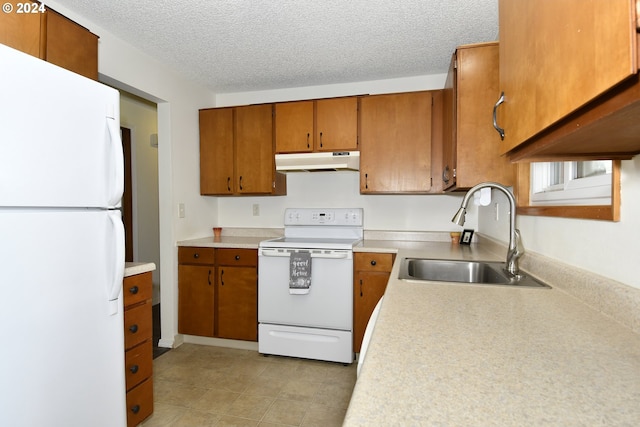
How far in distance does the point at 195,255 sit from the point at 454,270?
2119 mm

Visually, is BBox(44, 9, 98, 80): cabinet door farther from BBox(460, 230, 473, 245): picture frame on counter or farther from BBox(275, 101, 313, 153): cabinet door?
BBox(460, 230, 473, 245): picture frame on counter

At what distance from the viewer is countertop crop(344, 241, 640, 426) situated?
46 centimetres

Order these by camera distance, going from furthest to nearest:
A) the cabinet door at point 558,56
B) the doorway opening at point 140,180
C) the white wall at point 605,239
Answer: the doorway opening at point 140,180
the white wall at point 605,239
the cabinet door at point 558,56

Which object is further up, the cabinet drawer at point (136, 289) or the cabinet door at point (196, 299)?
the cabinet drawer at point (136, 289)

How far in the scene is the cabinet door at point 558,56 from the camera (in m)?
0.36

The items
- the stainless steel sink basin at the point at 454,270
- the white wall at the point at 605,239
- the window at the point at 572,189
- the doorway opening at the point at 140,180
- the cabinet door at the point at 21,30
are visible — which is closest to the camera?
the white wall at the point at 605,239

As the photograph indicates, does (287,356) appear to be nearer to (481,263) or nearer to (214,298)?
(214,298)

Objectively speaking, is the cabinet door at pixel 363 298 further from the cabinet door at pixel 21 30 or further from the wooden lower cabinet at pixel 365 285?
the cabinet door at pixel 21 30

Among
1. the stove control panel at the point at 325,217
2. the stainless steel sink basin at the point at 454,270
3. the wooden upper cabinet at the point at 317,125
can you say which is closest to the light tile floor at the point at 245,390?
the stainless steel sink basin at the point at 454,270

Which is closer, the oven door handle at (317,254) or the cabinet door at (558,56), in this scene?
the cabinet door at (558,56)

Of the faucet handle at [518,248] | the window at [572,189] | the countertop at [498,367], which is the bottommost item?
the countertop at [498,367]

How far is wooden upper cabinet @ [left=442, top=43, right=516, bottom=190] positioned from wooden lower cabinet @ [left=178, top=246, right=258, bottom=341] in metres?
1.77

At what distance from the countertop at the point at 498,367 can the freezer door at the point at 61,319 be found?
45.2 inches

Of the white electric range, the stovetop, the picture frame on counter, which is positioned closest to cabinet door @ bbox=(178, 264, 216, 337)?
the white electric range
